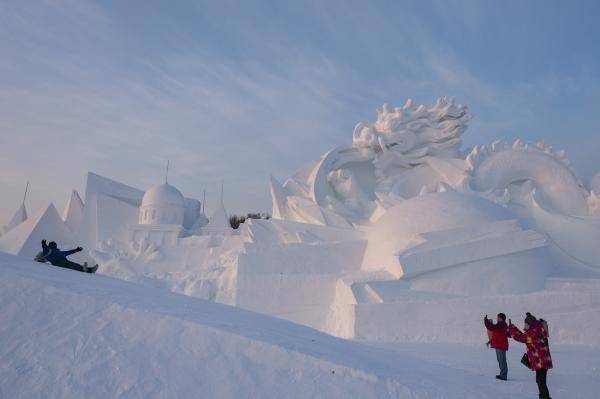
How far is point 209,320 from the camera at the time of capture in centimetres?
372

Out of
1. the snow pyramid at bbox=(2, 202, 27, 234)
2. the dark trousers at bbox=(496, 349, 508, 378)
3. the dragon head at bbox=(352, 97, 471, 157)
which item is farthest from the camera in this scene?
the snow pyramid at bbox=(2, 202, 27, 234)

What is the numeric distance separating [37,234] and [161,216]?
492 centimetres

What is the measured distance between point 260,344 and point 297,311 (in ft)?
27.6

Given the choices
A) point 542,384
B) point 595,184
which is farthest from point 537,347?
point 595,184

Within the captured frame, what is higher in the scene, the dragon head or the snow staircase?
the dragon head

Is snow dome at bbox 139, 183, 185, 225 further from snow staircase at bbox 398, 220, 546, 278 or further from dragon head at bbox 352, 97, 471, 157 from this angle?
snow staircase at bbox 398, 220, 546, 278

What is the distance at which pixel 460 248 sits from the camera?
9.92 meters

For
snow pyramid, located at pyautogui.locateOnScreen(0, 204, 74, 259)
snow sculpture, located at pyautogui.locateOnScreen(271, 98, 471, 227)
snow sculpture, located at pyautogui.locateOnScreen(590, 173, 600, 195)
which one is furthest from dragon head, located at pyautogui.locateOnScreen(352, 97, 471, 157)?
snow pyramid, located at pyautogui.locateOnScreen(0, 204, 74, 259)

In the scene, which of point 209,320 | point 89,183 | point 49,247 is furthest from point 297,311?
point 89,183

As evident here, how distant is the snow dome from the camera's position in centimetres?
1942

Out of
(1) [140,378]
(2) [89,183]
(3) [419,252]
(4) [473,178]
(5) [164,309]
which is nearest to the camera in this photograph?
(1) [140,378]

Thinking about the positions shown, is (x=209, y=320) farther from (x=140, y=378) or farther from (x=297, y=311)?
(x=297, y=311)

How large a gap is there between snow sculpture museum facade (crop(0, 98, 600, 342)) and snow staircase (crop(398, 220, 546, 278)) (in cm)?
3

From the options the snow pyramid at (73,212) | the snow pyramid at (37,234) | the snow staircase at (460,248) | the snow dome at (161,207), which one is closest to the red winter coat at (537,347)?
the snow staircase at (460,248)
